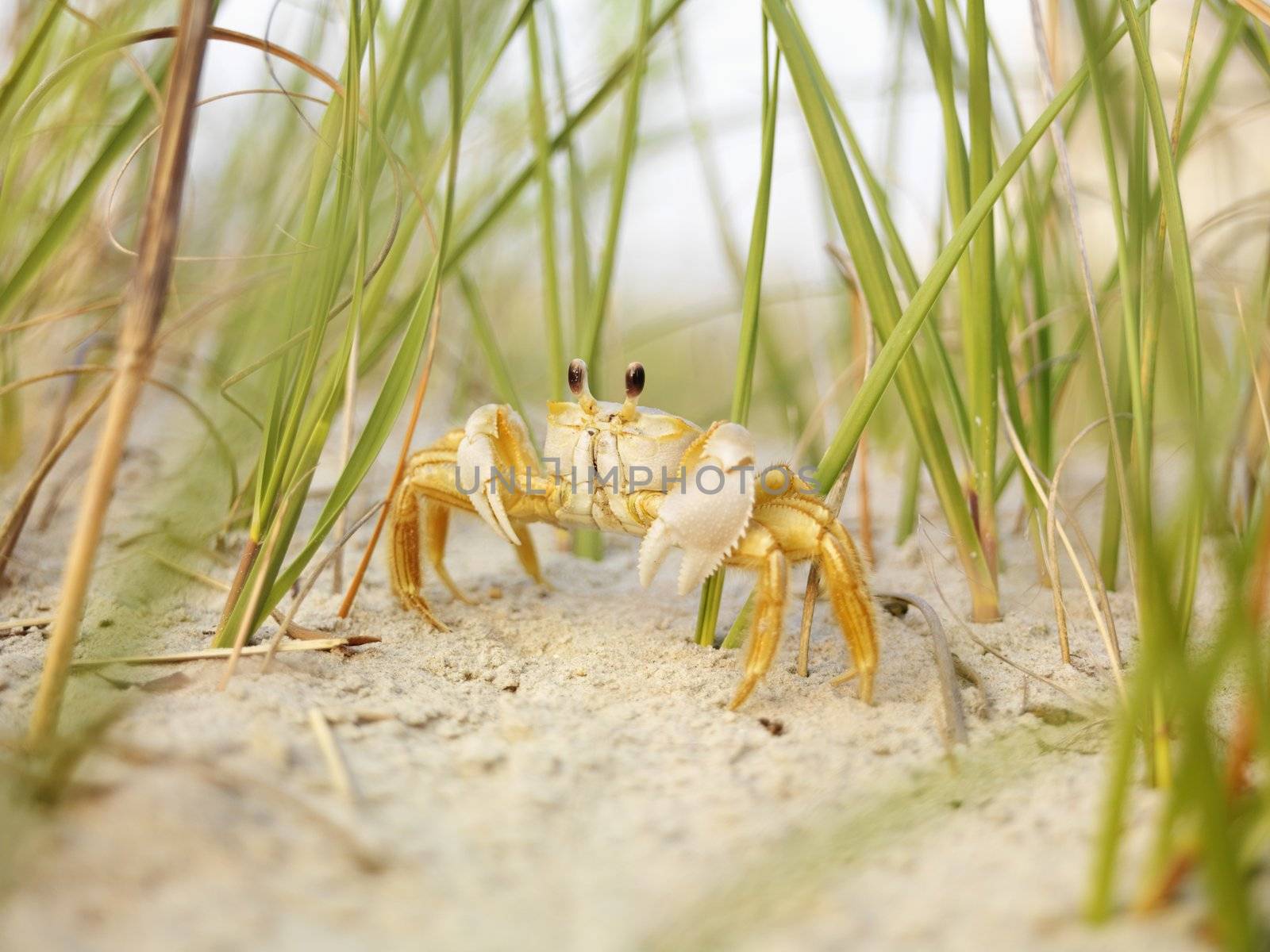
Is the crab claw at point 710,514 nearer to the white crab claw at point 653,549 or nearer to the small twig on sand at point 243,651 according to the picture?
the white crab claw at point 653,549

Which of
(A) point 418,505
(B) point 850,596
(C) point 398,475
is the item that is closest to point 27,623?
(C) point 398,475

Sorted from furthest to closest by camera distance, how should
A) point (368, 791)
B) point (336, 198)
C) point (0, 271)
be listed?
1. point (0, 271)
2. point (336, 198)
3. point (368, 791)

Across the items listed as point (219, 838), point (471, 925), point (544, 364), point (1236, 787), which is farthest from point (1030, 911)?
point (544, 364)

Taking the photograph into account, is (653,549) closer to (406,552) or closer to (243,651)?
(406,552)

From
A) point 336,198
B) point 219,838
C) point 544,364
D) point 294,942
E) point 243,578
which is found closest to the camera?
point 294,942

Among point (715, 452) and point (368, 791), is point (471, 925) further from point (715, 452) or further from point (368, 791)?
point (715, 452)

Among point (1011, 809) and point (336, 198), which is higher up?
point (336, 198)

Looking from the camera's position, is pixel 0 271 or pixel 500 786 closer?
pixel 500 786

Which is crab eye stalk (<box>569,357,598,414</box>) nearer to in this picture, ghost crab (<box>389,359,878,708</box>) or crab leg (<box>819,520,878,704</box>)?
ghost crab (<box>389,359,878,708</box>)
